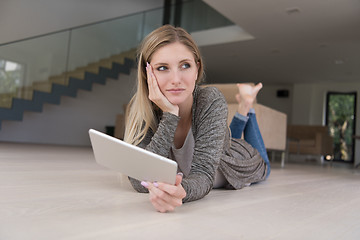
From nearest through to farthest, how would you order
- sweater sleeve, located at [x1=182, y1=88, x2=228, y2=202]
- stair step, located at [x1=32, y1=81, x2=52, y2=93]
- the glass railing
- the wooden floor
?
the wooden floor → sweater sleeve, located at [x1=182, y1=88, x2=228, y2=202] → the glass railing → stair step, located at [x1=32, y1=81, x2=52, y2=93]

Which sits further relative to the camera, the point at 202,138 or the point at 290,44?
the point at 290,44

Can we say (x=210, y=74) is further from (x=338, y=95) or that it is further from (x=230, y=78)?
(x=338, y=95)

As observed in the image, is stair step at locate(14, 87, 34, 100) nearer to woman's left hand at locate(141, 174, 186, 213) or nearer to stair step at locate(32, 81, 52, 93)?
stair step at locate(32, 81, 52, 93)

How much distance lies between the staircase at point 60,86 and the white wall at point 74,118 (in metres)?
0.49

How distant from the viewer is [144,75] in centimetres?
118

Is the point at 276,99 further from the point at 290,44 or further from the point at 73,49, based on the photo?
the point at 73,49

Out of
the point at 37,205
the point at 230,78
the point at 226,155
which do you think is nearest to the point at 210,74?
the point at 230,78

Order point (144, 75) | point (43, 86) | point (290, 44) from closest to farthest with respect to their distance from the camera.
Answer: point (144, 75) → point (43, 86) → point (290, 44)

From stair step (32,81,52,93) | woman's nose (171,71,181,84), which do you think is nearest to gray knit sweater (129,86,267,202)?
woman's nose (171,71,181,84)

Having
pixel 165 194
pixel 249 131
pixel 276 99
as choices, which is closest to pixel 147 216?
pixel 165 194

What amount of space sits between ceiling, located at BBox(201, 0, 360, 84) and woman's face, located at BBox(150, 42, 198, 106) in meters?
4.21

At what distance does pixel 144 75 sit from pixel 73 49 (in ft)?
16.5

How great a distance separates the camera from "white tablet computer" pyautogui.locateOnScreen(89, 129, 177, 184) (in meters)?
0.75

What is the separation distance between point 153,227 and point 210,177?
351mm
